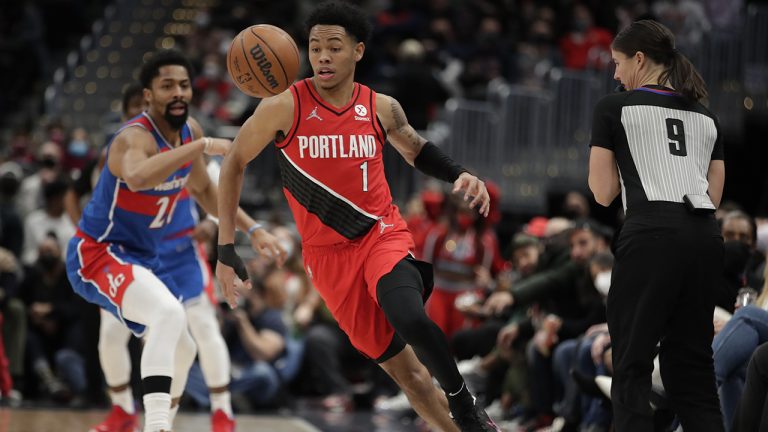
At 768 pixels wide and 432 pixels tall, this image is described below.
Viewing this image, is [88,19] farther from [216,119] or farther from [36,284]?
[36,284]

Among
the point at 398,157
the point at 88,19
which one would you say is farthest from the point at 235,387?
the point at 88,19

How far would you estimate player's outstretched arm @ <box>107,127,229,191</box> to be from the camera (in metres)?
6.43

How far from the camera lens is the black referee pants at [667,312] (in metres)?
4.92

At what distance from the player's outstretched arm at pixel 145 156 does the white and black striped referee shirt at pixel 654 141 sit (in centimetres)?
228

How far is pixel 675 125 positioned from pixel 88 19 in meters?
16.0

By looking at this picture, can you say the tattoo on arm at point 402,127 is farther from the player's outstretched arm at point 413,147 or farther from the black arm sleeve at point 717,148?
the black arm sleeve at point 717,148

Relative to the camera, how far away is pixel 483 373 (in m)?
10.0

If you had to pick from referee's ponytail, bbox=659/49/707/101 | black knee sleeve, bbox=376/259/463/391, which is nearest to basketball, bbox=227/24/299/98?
black knee sleeve, bbox=376/259/463/391

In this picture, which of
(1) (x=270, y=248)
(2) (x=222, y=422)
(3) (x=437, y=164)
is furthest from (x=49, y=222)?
(3) (x=437, y=164)

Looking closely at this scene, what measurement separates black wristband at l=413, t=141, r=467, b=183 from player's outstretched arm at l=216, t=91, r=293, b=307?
75cm

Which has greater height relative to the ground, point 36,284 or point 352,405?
point 36,284

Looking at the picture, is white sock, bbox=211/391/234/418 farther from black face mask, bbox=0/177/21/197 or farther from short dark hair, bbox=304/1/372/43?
black face mask, bbox=0/177/21/197

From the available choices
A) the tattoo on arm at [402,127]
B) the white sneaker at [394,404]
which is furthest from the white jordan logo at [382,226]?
the white sneaker at [394,404]

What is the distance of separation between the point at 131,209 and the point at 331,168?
175 centimetres
